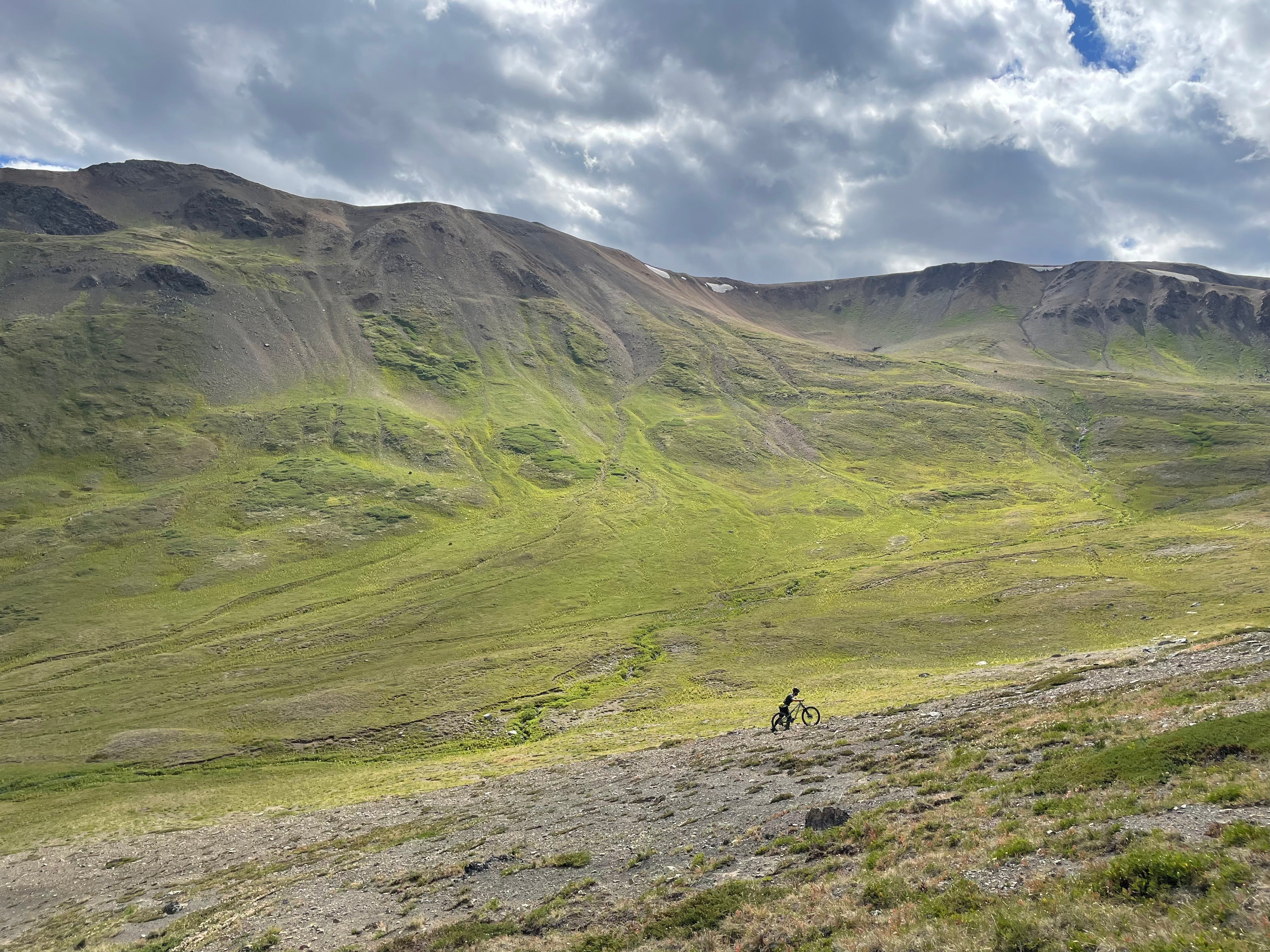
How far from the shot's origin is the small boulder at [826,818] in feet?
Answer: 75.0

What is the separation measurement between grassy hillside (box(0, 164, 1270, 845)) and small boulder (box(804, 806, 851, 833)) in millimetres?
25643

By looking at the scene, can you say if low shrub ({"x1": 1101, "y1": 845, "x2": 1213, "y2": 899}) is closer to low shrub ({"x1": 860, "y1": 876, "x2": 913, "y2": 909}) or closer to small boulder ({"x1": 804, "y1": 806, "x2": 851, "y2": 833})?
low shrub ({"x1": 860, "y1": 876, "x2": 913, "y2": 909})

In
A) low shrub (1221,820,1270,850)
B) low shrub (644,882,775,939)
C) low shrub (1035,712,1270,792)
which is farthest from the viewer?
low shrub (1035,712,1270,792)

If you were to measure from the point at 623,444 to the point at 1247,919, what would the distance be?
187m

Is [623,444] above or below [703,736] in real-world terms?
above

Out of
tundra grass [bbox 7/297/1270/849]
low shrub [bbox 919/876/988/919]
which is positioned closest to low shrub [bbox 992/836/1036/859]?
low shrub [bbox 919/876/988/919]

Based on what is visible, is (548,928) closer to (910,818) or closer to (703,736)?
(910,818)

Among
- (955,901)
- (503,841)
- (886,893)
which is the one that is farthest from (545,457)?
(955,901)

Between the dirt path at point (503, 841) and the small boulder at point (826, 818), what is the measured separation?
107 centimetres

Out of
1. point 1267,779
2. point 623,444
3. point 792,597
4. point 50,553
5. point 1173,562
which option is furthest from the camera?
point 623,444

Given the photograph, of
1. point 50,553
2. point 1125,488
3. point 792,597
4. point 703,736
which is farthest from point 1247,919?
point 1125,488

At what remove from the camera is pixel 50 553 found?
11331 centimetres

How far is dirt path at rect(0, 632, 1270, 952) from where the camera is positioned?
23938mm

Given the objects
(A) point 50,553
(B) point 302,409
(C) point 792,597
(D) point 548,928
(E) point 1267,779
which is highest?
(B) point 302,409
